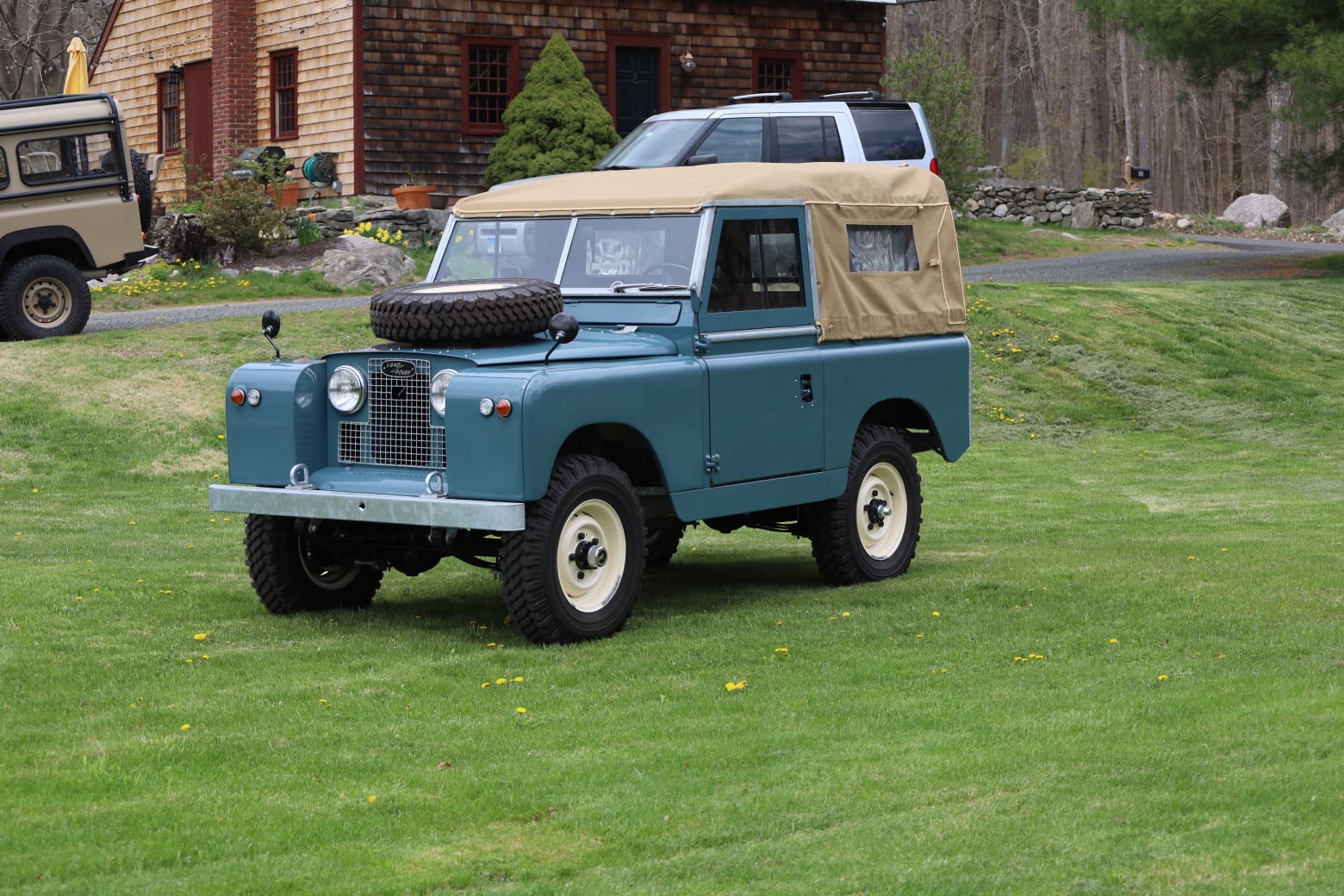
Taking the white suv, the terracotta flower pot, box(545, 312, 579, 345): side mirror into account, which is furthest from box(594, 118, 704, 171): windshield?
box(545, 312, 579, 345): side mirror

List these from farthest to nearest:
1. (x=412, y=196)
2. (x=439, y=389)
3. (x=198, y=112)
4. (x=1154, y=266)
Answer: (x=198, y=112) < (x=1154, y=266) < (x=412, y=196) < (x=439, y=389)

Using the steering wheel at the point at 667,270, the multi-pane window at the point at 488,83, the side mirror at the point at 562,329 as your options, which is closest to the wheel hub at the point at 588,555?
the side mirror at the point at 562,329

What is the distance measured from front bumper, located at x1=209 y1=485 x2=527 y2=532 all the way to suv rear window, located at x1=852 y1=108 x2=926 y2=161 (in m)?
12.5

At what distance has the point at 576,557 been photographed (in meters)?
7.82

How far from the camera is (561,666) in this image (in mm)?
7277

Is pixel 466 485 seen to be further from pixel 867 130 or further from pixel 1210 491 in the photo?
pixel 867 130

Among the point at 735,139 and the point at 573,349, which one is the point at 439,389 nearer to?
the point at 573,349

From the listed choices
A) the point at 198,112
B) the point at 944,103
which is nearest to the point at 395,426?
the point at 198,112

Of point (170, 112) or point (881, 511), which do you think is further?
point (170, 112)

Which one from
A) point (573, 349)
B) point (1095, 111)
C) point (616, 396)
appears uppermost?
point (1095, 111)

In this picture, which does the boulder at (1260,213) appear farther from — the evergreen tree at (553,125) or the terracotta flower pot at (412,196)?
the terracotta flower pot at (412,196)

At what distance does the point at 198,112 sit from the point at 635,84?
7974mm

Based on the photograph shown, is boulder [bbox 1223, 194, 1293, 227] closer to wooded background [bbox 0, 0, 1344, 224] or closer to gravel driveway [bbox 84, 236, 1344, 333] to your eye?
wooded background [bbox 0, 0, 1344, 224]

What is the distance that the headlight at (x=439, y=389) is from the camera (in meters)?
7.75
